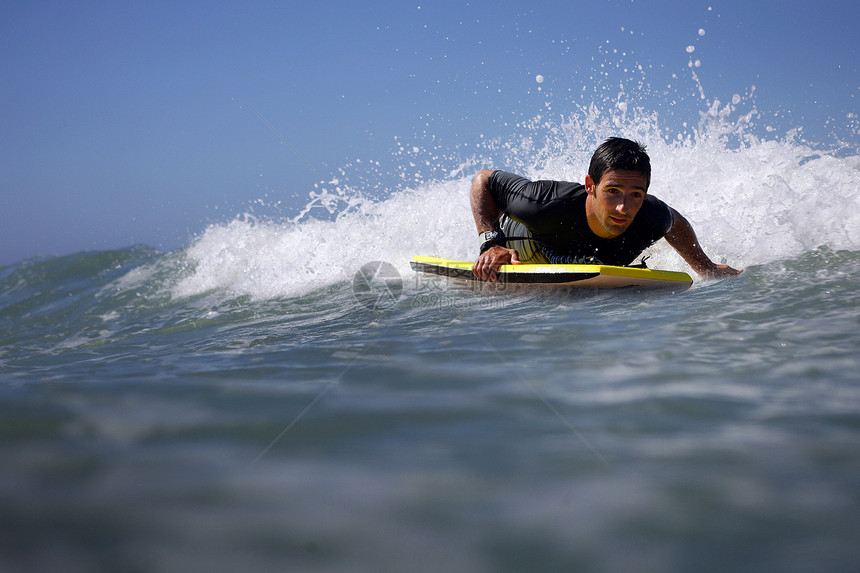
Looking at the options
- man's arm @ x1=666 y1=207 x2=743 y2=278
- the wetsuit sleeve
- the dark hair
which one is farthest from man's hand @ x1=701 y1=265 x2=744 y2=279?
the wetsuit sleeve

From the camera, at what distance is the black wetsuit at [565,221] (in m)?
4.07

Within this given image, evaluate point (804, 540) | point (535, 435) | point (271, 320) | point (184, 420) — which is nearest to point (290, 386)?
→ point (184, 420)

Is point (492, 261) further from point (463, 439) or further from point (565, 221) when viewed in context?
point (463, 439)

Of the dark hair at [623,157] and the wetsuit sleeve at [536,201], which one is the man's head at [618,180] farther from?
the wetsuit sleeve at [536,201]

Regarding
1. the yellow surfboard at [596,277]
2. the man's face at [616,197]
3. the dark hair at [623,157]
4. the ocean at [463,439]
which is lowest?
the ocean at [463,439]

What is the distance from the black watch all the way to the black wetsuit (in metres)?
0.16

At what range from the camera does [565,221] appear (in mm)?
4137

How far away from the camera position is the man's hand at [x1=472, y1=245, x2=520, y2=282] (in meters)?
4.14

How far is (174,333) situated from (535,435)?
123 inches

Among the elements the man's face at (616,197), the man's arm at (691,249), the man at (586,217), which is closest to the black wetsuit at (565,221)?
the man at (586,217)

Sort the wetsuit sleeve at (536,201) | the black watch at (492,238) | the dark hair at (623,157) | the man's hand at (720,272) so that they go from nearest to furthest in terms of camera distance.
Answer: the dark hair at (623,157)
the wetsuit sleeve at (536,201)
the man's hand at (720,272)
the black watch at (492,238)

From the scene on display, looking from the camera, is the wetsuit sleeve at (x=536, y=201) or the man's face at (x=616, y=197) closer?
the man's face at (x=616, y=197)

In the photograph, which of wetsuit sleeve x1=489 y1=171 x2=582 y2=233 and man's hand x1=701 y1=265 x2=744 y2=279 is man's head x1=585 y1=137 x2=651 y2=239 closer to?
wetsuit sleeve x1=489 y1=171 x2=582 y2=233

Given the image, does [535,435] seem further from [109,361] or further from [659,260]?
[659,260]
